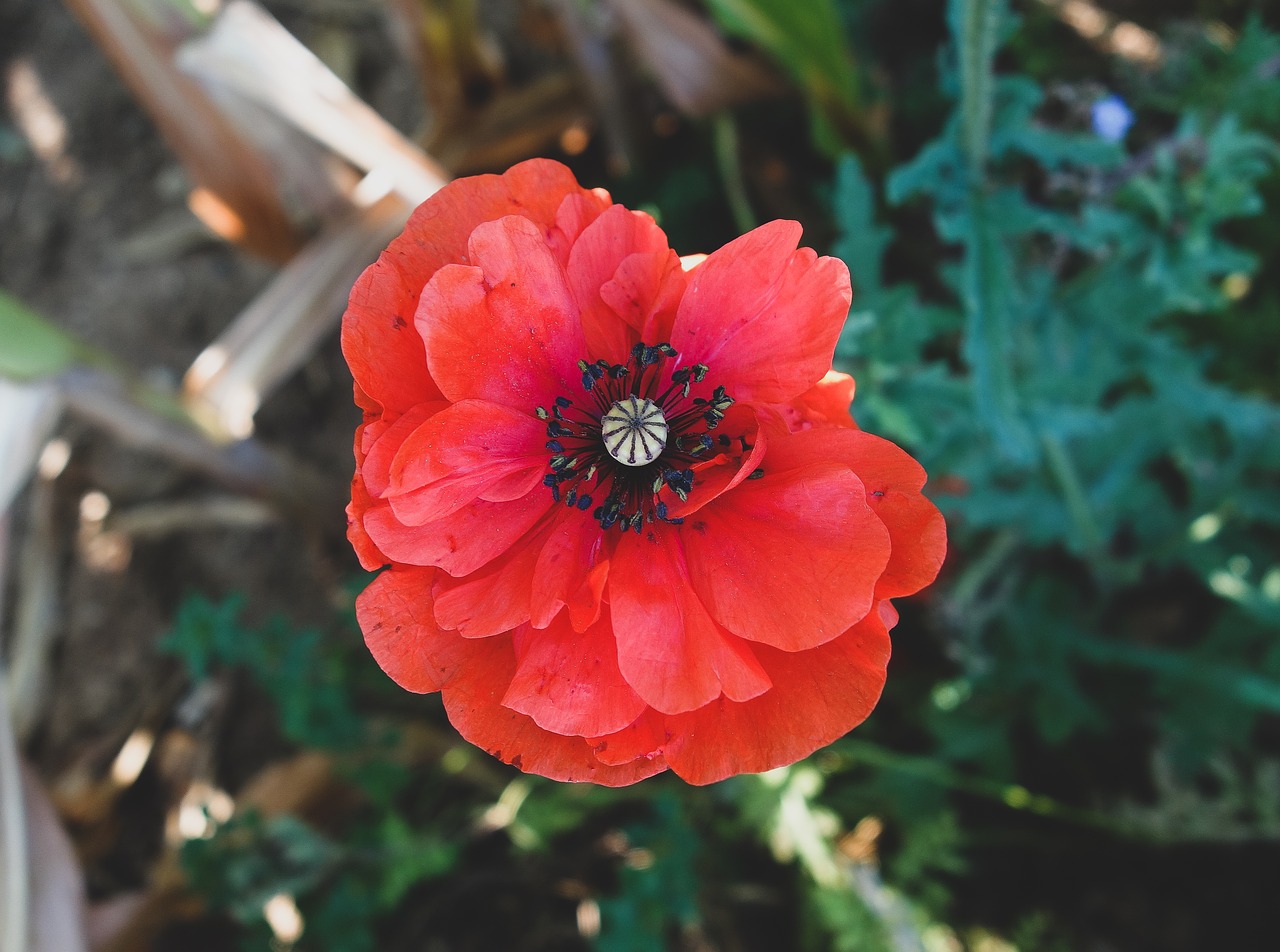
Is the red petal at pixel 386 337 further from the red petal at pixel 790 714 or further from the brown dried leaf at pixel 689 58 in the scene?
the brown dried leaf at pixel 689 58

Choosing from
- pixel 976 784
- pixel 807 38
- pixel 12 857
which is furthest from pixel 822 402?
pixel 12 857

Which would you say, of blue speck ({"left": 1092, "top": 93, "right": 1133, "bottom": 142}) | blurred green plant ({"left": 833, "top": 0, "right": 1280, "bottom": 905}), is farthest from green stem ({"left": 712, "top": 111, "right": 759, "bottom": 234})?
blue speck ({"left": 1092, "top": 93, "right": 1133, "bottom": 142})

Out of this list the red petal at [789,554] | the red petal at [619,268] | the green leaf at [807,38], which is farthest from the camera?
the green leaf at [807,38]

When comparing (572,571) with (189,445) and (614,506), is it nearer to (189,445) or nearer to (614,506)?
(614,506)

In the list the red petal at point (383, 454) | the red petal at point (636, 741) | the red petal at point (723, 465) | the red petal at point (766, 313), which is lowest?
the red petal at point (636, 741)

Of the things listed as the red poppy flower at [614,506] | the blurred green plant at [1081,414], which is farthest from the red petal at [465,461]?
the blurred green plant at [1081,414]

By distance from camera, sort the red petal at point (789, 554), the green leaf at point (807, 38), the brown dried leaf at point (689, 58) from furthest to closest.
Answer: the brown dried leaf at point (689, 58)
the green leaf at point (807, 38)
the red petal at point (789, 554)
